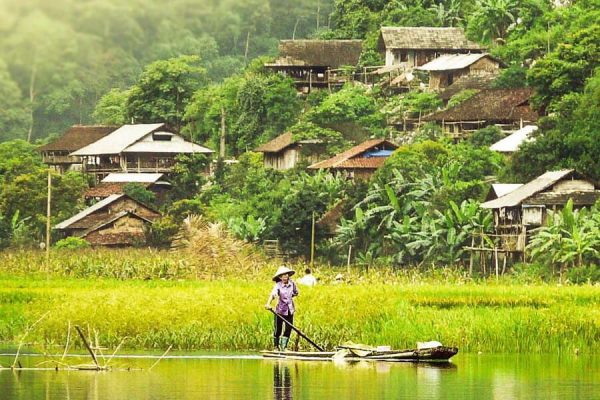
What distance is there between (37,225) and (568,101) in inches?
802

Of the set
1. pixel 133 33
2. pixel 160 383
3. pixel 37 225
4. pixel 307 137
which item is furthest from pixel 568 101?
pixel 160 383

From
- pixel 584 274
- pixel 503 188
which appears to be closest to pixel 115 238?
pixel 503 188

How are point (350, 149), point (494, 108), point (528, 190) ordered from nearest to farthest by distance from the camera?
point (528, 190)
point (494, 108)
point (350, 149)

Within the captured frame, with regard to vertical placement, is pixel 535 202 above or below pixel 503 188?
below

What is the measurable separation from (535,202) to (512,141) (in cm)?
1077

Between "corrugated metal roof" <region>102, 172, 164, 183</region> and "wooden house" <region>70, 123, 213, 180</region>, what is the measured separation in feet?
1.38

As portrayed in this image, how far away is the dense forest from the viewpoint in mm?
53031

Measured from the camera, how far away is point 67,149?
3012 inches

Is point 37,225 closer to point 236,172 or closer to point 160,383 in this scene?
point 236,172

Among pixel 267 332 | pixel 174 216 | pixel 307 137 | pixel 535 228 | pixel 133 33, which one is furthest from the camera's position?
pixel 133 33

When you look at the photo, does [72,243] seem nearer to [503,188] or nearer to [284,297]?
[503,188]

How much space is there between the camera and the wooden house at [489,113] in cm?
6384

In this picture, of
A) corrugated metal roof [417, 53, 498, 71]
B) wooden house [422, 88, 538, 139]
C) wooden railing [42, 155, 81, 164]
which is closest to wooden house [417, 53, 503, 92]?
corrugated metal roof [417, 53, 498, 71]

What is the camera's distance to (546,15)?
234 feet
